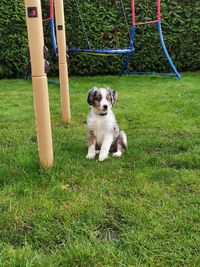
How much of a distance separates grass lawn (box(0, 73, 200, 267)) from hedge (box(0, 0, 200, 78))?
217 inches

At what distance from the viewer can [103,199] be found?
2.86 meters

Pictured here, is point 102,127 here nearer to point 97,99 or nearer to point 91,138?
point 91,138

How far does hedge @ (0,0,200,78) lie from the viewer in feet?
33.9

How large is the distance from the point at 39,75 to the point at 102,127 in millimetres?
942

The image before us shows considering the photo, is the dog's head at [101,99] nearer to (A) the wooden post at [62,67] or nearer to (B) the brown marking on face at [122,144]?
(B) the brown marking on face at [122,144]

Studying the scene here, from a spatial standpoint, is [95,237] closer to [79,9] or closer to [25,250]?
[25,250]

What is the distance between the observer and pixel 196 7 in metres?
10.6

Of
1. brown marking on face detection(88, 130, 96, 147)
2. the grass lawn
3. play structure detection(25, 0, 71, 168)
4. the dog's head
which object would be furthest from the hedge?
play structure detection(25, 0, 71, 168)

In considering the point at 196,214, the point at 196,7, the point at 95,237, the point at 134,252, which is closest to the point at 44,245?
the point at 95,237

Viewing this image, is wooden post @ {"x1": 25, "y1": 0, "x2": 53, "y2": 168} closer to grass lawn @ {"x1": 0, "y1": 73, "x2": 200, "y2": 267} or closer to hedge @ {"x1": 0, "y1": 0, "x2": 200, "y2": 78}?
grass lawn @ {"x1": 0, "y1": 73, "x2": 200, "y2": 267}

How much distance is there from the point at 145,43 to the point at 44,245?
9.06 m

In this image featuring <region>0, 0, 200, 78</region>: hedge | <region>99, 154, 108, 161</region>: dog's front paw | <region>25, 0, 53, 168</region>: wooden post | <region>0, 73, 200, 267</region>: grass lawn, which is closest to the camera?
<region>0, 73, 200, 267</region>: grass lawn

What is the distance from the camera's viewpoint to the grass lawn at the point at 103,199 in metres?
2.18

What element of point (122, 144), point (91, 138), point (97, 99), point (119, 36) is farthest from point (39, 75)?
point (119, 36)
